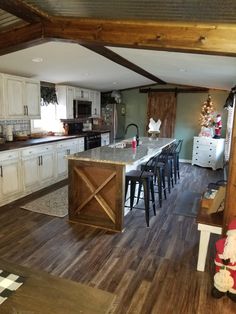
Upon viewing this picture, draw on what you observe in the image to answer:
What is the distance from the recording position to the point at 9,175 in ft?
13.1

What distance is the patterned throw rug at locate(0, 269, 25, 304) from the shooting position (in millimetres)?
1217

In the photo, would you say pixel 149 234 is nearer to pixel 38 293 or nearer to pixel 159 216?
pixel 159 216

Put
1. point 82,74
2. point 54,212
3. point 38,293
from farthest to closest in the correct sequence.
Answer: point 82,74 < point 54,212 < point 38,293

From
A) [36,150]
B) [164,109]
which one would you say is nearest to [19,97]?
[36,150]

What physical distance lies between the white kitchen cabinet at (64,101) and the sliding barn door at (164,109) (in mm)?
2784

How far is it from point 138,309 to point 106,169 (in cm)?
164

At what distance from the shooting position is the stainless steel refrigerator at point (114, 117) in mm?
8141

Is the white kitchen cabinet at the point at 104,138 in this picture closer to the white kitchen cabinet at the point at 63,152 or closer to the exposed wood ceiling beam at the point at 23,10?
the white kitchen cabinet at the point at 63,152

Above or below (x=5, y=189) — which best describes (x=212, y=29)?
above

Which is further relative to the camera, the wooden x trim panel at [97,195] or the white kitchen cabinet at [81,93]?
the white kitchen cabinet at [81,93]

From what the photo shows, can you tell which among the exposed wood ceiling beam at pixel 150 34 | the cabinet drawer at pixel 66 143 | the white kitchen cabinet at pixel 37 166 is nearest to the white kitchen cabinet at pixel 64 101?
the cabinet drawer at pixel 66 143

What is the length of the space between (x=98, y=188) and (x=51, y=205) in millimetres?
1184

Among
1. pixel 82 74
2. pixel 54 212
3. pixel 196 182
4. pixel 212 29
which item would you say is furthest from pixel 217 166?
pixel 212 29

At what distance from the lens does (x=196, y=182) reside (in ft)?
18.2
